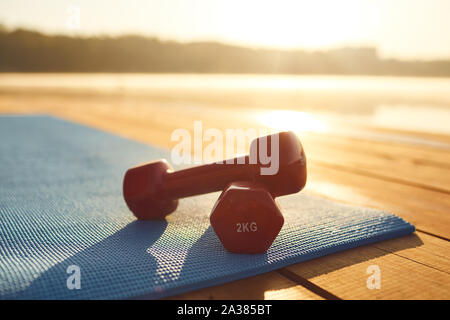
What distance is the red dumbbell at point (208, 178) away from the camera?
81cm

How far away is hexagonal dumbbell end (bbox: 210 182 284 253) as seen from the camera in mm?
742

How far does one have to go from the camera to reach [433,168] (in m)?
1.58

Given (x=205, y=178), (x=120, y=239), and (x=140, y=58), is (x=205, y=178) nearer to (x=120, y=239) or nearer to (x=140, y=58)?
(x=120, y=239)

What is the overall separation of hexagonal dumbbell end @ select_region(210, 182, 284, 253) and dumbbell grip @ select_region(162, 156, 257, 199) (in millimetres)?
83

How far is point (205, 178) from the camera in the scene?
89 cm

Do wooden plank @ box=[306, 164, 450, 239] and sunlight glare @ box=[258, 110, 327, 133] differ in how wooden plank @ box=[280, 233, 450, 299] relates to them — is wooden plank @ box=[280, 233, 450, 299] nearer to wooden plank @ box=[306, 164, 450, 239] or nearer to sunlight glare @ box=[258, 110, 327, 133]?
wooden plank @ box=[306, 164, 450, 239]

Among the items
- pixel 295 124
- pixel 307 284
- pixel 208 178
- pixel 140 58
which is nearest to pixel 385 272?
pixel 307 284

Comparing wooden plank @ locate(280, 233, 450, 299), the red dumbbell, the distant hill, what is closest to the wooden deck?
wooden plank @ locate(280, 233, 450, 299)

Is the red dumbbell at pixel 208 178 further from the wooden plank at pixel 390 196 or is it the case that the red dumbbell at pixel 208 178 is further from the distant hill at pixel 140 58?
the distant hill at pixel 140 58

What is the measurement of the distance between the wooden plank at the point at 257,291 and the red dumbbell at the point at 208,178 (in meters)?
0.19

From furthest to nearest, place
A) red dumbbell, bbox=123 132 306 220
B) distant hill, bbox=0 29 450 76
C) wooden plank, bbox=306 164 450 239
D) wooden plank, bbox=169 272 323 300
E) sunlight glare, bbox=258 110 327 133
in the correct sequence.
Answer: distant hill, bbox=0 29 450 76
sunlight glare, bbox=258 110 327 133
wooden plank, bbox=306 164 450 239
red dumbbell, bbox=123 132 306 220
wooden plank, bbox=169 272 323 300

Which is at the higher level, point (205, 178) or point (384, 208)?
point (205, 178)

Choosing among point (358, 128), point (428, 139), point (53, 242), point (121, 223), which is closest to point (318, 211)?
point (121, 223)

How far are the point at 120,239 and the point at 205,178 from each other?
0.21 m
